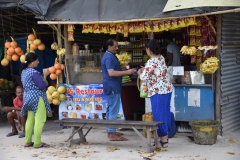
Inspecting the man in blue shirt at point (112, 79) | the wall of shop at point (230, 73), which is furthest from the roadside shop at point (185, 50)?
the man in blue shirt at point (112, 79)

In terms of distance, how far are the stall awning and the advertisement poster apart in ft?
7.59

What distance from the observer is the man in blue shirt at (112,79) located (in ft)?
23.3

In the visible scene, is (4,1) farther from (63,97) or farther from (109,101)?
(109,101)

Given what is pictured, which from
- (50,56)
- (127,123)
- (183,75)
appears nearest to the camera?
(127,123)

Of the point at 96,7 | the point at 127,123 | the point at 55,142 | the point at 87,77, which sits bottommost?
the point at 55,142

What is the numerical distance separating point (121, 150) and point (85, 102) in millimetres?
1940

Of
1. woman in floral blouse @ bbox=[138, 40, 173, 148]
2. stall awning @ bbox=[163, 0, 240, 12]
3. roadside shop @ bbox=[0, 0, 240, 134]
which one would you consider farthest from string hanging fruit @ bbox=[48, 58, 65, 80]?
stall awning @ bbox=[163, 0, 240, 12]

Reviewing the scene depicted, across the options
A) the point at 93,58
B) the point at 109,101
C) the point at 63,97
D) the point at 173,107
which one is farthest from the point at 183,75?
the point at 63,97

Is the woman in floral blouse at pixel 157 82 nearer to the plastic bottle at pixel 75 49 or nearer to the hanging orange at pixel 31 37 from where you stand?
the plastic bottle at pixel 75 49

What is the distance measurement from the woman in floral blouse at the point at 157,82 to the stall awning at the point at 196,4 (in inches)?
37.7

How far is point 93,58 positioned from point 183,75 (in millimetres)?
2092

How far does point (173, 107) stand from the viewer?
784 centimetres

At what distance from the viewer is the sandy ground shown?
6.41m

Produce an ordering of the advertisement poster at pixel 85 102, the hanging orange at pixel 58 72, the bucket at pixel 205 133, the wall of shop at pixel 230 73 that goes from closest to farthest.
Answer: the bucket at pixel 205 133 → the wall of shop at pixel 230 73 → the advertisement poster at pixel 85 102 → the hanging orange at pixel 58 72
